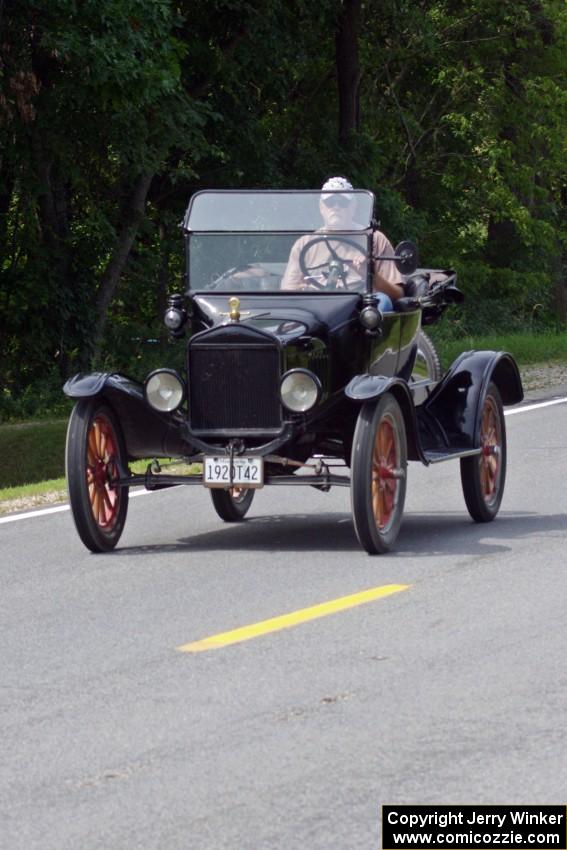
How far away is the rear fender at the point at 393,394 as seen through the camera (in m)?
9.80

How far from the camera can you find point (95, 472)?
1028 centimetres

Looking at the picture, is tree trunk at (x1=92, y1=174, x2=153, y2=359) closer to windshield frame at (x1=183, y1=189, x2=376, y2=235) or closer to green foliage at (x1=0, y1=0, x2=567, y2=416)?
green foliage at (x1=0, y1=0, x2=567, y2=416)

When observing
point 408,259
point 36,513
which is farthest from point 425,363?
point 36,513

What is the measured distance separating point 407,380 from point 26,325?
47.7ft

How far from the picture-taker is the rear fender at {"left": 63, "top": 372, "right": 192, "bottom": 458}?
33.9ft

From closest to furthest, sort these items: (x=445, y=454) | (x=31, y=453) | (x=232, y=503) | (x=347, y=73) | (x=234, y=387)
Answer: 1. (x=234, y=387)
2. (x=445, y=454)
3. (x=232, y=503)
4. (x=31, y=453)
5. (x=347, y=73)

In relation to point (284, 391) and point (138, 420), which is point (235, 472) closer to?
point (284, 391)

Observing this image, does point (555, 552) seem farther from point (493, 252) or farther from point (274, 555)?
point (493, 252)

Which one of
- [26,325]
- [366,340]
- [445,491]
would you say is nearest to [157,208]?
[26,325]

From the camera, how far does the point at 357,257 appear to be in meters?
10.8

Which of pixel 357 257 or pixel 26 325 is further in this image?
pixel 26 325

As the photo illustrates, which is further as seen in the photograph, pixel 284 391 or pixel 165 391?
pixel 165 391

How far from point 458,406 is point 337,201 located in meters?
1.50

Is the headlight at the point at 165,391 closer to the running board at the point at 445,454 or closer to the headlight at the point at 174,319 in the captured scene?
the headlight at the point at 174,319
